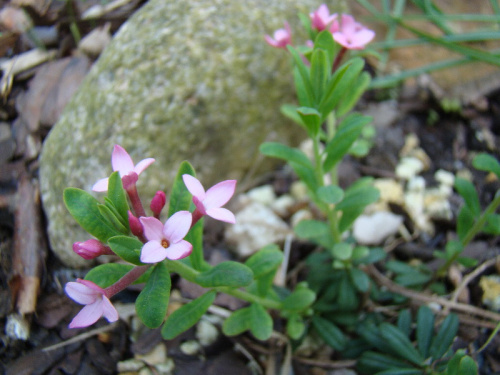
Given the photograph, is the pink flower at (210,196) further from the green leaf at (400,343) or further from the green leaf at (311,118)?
the green leaf at (400,343)

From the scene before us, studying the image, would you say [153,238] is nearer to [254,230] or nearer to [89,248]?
[89,248]

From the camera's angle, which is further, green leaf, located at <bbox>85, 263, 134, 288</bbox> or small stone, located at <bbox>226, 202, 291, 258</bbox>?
small stone, located at <bbox>226, 202, 291, 258</bbox>

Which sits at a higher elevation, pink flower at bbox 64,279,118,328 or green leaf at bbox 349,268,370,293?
pink flower at bbox 64,279,118,328

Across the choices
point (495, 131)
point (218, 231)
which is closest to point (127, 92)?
point (218, 231)

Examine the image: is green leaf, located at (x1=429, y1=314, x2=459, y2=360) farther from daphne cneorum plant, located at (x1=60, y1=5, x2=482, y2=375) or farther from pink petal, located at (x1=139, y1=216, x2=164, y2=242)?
pink petal, located at (x1=139, y1=216, x2=164, y2=242)

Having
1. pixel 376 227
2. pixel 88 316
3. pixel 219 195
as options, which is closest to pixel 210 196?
pixel 219 195

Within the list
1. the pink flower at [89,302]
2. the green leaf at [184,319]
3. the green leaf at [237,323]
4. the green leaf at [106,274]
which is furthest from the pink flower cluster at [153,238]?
the green leaf at [237,323]

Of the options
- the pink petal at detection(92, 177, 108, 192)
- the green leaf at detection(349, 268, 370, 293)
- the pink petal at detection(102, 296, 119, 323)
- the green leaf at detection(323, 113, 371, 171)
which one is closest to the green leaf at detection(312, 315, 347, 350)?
the green leaf at detection(349, 268, 370, 293)
